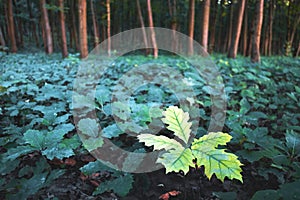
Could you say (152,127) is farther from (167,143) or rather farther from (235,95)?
(235,95)

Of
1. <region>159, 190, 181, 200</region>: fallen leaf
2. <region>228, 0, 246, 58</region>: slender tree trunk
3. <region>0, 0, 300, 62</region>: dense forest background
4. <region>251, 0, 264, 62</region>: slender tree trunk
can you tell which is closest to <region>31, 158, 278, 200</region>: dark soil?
<region>159, 190, 181, 200</region>: fallen leaf

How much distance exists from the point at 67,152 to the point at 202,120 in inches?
66.7

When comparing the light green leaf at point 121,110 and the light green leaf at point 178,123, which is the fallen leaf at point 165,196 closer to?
the light green leaf at point 178,123

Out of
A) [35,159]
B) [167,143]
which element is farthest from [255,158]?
[35,159]

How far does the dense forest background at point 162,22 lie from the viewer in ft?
33.9

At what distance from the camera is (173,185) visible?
1.83 m

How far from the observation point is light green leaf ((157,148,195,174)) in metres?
1.13

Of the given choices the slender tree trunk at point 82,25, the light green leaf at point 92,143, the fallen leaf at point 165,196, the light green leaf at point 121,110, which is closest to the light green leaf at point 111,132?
the light green leaf at point 92,143

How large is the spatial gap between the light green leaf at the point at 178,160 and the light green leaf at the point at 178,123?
13cm

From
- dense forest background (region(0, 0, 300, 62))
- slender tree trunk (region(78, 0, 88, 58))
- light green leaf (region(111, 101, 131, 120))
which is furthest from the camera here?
dense forest background (region(0, 0, 300, 62))

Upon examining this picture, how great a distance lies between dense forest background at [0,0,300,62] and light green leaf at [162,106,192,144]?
8.14 meters

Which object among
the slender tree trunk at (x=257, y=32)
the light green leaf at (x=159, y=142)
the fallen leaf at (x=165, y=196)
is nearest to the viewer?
the light green leaf at (x=159, y=142)

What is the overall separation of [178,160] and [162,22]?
3557 cm

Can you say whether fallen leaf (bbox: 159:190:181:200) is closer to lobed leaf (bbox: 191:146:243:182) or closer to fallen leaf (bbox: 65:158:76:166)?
lobed leaf (bbox: 191:146:243:182)
